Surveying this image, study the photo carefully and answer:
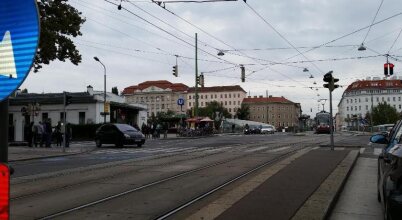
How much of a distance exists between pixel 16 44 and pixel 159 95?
552ft

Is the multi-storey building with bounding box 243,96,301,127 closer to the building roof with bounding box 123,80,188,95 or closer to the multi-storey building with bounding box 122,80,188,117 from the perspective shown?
the building roof with bounding box 123,80,188,95

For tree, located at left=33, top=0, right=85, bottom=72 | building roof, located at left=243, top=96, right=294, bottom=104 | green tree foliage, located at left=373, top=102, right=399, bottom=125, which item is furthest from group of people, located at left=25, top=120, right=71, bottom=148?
building roof, located at left=243, top=96, right=294, bottom=104

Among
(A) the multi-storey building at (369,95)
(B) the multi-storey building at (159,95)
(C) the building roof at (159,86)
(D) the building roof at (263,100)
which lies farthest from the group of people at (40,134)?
(D) the building roof at (263,100)

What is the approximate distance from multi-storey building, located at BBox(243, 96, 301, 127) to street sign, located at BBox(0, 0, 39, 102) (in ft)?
592

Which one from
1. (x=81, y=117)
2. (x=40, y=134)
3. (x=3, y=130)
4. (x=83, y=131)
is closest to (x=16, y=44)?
(x=3, y=130)

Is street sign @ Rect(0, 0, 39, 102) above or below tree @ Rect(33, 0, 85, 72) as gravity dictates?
below

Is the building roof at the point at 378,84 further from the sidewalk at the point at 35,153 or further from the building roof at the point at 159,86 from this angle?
the sidewalk at the point at 35,153

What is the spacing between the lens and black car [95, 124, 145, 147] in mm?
30391

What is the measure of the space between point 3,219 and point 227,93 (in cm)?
18249

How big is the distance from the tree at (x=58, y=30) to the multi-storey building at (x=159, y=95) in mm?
142103

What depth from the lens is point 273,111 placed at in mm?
182000

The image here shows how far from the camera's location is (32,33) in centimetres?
227

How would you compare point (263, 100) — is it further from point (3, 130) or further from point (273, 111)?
point (3, 130)

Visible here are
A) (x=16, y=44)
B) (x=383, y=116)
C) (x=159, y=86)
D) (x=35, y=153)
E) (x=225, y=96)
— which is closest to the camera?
(x=16, y=44)
